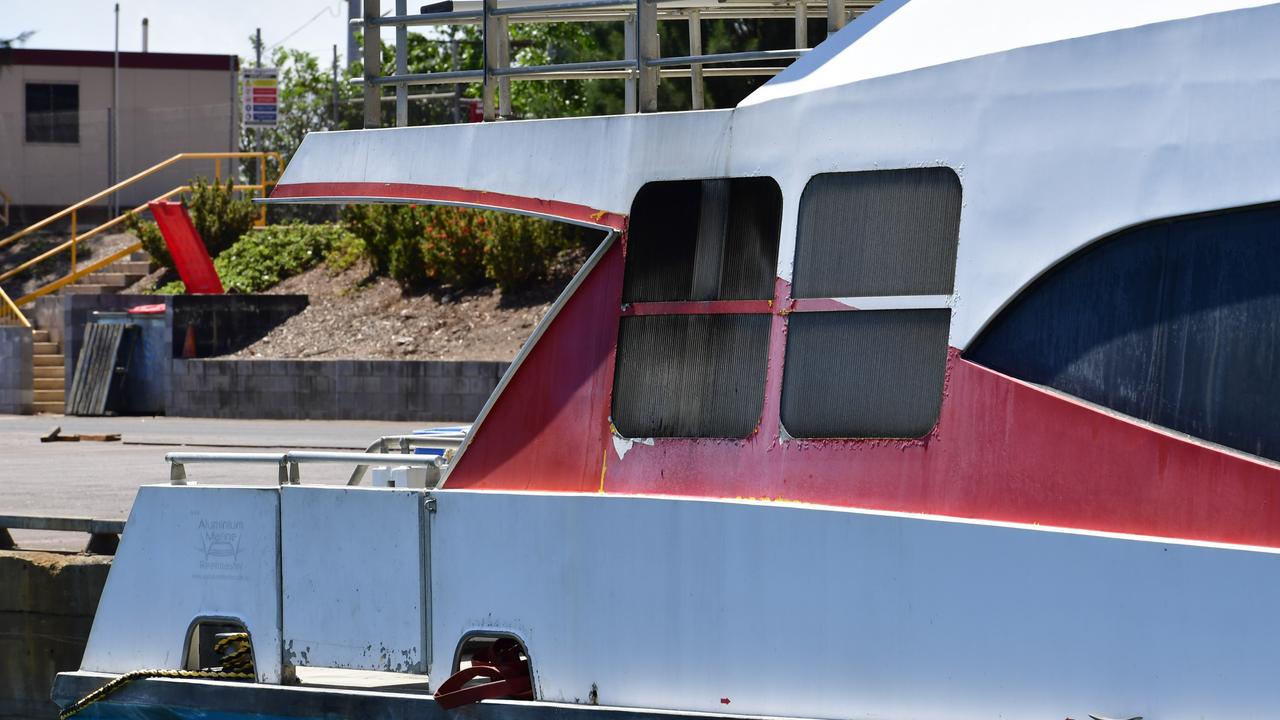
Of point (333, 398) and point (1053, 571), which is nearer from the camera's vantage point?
point (1053, 571)

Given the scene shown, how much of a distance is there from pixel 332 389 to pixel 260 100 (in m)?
13.8

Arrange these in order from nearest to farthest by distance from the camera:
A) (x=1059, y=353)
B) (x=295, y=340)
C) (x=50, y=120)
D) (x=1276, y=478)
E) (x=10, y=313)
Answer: (x=1276, y=478), (x=1059, y=353), (x=295, y=340), (x=10, y=313), (x=50, y=120)

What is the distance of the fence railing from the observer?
29.8m

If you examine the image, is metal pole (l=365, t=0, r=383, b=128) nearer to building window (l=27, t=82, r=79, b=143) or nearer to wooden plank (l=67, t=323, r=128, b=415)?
wooden plank (l=67, t=323, r=128, b=415)

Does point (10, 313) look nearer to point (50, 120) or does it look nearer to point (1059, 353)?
point (50, 120)

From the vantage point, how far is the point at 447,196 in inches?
253

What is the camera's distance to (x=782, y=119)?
18.8ft

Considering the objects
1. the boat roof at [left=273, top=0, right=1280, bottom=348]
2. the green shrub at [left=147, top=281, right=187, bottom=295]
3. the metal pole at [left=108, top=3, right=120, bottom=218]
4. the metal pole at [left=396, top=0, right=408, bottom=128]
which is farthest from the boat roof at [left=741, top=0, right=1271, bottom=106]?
the metal pole at [left=108, top=3, right=120, bottom=218]

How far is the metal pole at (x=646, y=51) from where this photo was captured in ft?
20.5

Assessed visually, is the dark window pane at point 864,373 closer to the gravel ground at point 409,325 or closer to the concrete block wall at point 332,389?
the concrete block wall at point 332,389

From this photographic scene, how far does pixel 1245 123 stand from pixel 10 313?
26052mm

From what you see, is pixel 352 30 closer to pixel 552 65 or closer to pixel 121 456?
pixel 552 65

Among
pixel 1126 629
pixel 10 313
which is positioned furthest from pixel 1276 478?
pixel 10 313

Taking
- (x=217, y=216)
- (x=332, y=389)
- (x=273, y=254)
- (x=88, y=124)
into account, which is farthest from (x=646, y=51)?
(x=88, y=124)
